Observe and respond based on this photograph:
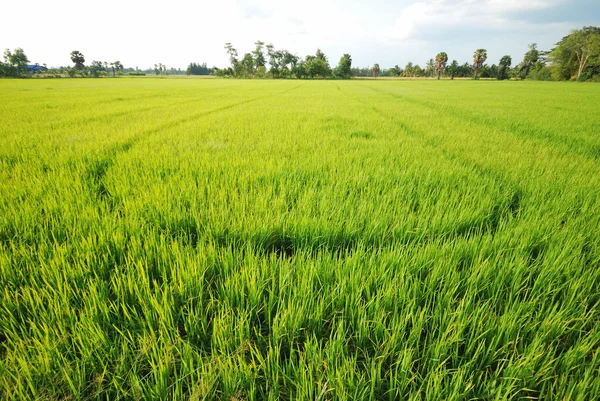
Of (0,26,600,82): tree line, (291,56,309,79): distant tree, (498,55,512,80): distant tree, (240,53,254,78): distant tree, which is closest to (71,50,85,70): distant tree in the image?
(0,26,600,82): tree line

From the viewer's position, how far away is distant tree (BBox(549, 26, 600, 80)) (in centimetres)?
5006

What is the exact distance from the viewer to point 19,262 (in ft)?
4.16

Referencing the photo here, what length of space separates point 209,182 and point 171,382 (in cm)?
188

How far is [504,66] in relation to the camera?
78625 millimetres

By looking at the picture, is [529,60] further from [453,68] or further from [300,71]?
[300,71]

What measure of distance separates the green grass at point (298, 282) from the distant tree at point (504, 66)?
3904 inches

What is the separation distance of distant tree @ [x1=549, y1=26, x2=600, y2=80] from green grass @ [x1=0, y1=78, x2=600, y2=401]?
77970mm

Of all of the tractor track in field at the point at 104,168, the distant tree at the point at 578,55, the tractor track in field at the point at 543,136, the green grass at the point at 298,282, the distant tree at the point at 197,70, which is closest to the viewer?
the green grass at the point at 298,282

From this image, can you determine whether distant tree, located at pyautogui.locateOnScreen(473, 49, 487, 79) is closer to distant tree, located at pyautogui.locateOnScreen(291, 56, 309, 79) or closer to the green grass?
distant tree, located at pyautogui.locateOnScreen(291, 56, 309, 79)

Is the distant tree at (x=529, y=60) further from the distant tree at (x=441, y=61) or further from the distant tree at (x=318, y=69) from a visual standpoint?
the distant tree at (x=318, y=69)

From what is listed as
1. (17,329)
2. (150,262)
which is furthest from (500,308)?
(17,329)

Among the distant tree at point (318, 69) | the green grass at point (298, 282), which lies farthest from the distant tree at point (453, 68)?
the green grass at point (298, 282)

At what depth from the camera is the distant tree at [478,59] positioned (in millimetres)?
76688

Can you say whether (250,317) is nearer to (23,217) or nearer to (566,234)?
(23,217)
